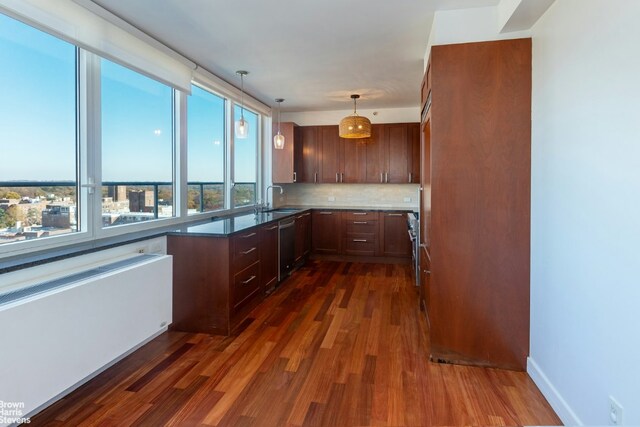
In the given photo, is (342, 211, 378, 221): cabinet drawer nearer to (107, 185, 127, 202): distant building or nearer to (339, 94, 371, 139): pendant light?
(339, 94, 371, 139): pendant light

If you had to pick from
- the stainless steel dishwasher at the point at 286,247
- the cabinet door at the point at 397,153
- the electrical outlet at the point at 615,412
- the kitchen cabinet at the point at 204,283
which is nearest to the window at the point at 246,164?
the stainless steel dishwasher at the point at 286,247

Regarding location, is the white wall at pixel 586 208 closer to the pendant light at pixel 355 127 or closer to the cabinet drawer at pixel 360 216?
the pendant light at pixel 355 127

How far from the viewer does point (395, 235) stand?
5.65 metres

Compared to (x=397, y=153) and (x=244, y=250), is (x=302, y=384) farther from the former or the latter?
(x=397, y=153)

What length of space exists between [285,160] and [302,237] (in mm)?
1407

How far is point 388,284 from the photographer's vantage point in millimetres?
4555

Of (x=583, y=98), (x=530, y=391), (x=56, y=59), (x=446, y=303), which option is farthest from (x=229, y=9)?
(x=530, y=391)

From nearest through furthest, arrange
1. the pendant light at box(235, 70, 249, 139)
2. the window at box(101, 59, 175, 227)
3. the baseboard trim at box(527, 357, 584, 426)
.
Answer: the baseboard trim at box(527, 357, 584, 426)
the window at box(101, 59, 175, 227)
the pendant light at box(235, 70, 249, 139)

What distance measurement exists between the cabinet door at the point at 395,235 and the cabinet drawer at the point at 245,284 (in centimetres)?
262

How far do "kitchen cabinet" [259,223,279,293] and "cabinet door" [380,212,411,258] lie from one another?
2085 mm

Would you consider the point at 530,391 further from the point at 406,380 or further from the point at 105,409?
the point at 105,409

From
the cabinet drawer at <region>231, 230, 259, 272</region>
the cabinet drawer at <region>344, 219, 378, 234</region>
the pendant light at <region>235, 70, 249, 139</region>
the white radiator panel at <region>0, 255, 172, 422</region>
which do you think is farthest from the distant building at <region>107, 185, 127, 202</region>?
the cabinet drawer at <region>344, 219, 378, 234</region>

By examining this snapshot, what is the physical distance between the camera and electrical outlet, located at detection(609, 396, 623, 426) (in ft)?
4.79

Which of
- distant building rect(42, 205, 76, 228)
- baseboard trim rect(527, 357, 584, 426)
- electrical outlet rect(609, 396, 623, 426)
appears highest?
distant building rect(42, 205, 76, 228)
